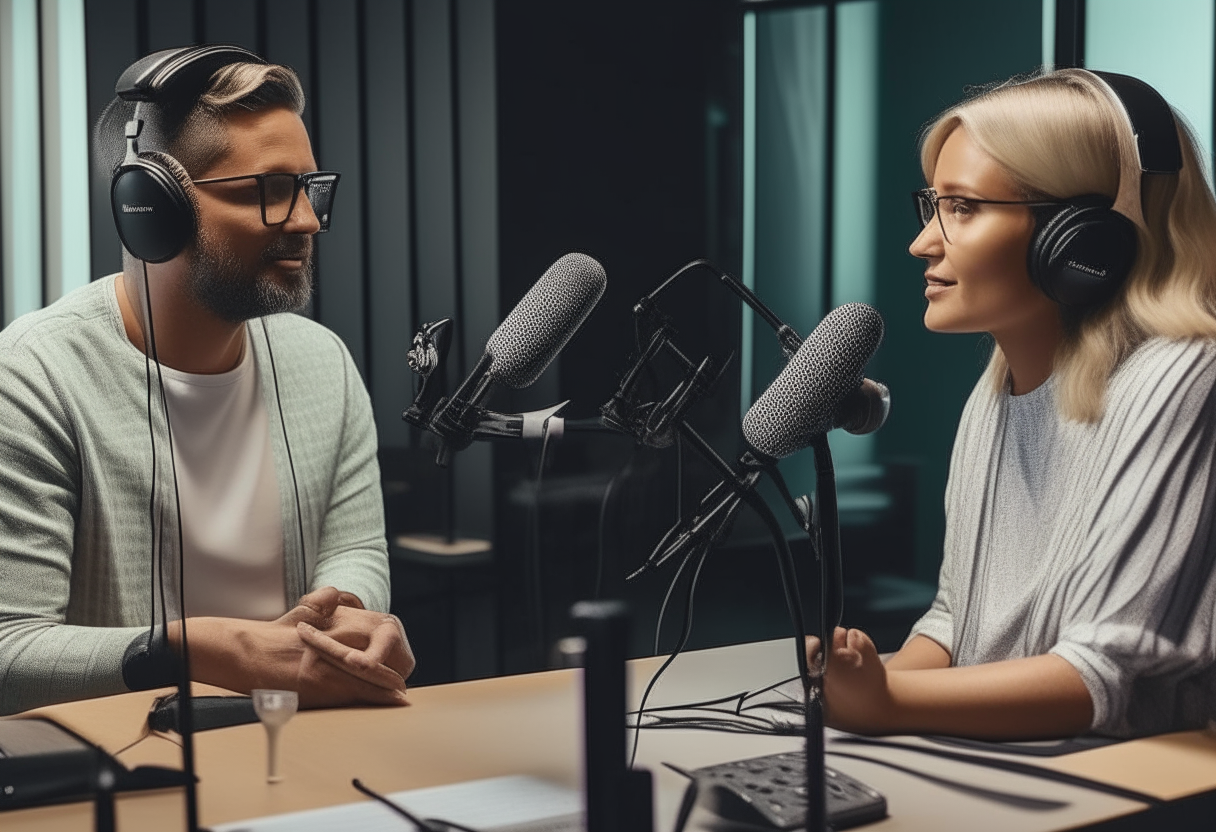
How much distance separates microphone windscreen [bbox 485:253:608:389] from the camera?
1.11 metres

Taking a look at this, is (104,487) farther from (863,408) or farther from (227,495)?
(863,408)

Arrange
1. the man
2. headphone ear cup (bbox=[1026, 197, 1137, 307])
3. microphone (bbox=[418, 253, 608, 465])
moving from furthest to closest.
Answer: the man, headphone ear cup (bbox=[1026, 197, 1137, 307]), microphone (bbox=[418, 253, 608, 465])

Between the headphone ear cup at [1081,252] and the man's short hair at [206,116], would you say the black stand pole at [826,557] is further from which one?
the man's short hair at [206,116]

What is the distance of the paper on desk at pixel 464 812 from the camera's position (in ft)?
3.26

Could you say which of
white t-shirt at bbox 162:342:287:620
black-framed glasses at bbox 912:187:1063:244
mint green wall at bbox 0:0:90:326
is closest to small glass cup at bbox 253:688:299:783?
white t-shirt at bbox 162:342:287:620

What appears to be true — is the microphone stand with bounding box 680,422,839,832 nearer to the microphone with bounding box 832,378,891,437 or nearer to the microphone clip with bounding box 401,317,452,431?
the microphone with bounding box 832,378,891,437

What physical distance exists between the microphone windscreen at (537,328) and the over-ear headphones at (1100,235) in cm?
57

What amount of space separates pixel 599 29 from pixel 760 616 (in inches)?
58.4

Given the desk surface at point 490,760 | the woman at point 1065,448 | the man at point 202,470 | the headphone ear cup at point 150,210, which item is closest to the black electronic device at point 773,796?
the desk surface at point 490,760

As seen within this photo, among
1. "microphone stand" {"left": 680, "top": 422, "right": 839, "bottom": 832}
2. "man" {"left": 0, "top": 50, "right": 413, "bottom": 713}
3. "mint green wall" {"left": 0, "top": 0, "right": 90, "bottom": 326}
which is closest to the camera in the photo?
"microphone stand" {"left": 680, "top": 422, "right": 839, "bottom": 832}

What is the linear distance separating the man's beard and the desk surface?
568mm

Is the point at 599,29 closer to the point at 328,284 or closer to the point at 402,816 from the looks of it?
the point at 328,284

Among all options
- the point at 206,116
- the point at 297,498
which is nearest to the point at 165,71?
the point at 206,116

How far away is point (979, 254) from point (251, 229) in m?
0.96
